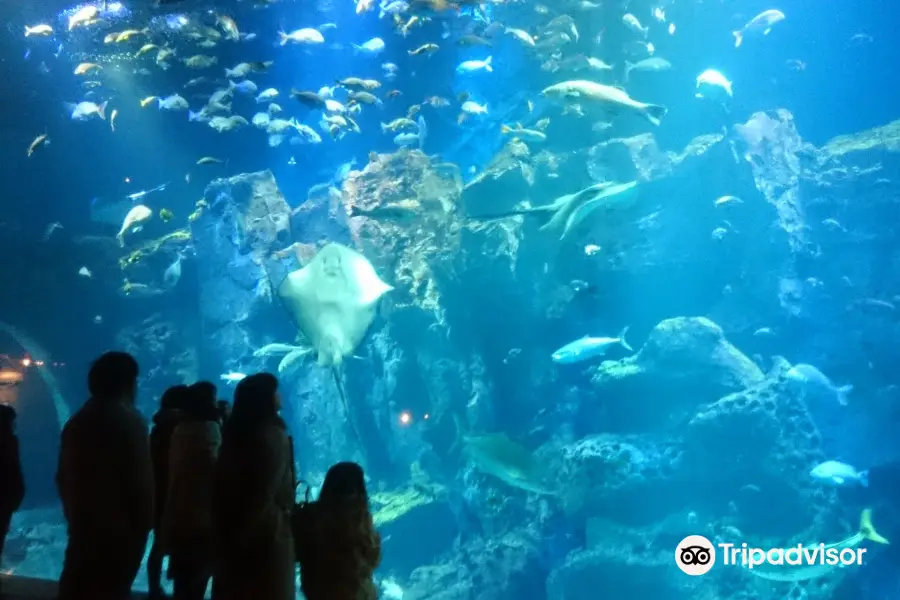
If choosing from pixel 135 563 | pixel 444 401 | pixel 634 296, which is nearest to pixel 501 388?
pixel 444 401

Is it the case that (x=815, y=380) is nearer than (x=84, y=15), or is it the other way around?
(x=84, y=15)

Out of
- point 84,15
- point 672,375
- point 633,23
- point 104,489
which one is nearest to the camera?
point 104,489

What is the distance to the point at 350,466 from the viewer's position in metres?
2.28

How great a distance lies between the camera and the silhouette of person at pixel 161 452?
2729 mm

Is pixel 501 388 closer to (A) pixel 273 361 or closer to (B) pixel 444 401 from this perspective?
(B) pixel 444 401

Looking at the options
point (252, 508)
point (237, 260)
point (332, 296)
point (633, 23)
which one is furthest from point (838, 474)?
point (237, 260)

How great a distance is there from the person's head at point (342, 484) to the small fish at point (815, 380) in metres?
8.90

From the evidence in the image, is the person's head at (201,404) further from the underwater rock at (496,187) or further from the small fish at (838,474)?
the small fish at (838,474)

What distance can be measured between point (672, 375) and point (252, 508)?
8.66 m

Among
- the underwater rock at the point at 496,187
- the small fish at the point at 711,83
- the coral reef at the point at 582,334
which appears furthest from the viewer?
the small fish at the point at 711,83

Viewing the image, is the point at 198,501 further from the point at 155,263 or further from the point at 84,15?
the point at 155,263

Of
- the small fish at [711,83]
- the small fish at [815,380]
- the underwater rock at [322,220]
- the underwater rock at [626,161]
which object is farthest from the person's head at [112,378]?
the small fish at [711,83]

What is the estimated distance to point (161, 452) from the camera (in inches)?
113

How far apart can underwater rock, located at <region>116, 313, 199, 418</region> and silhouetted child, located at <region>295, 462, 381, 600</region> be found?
467 inches
